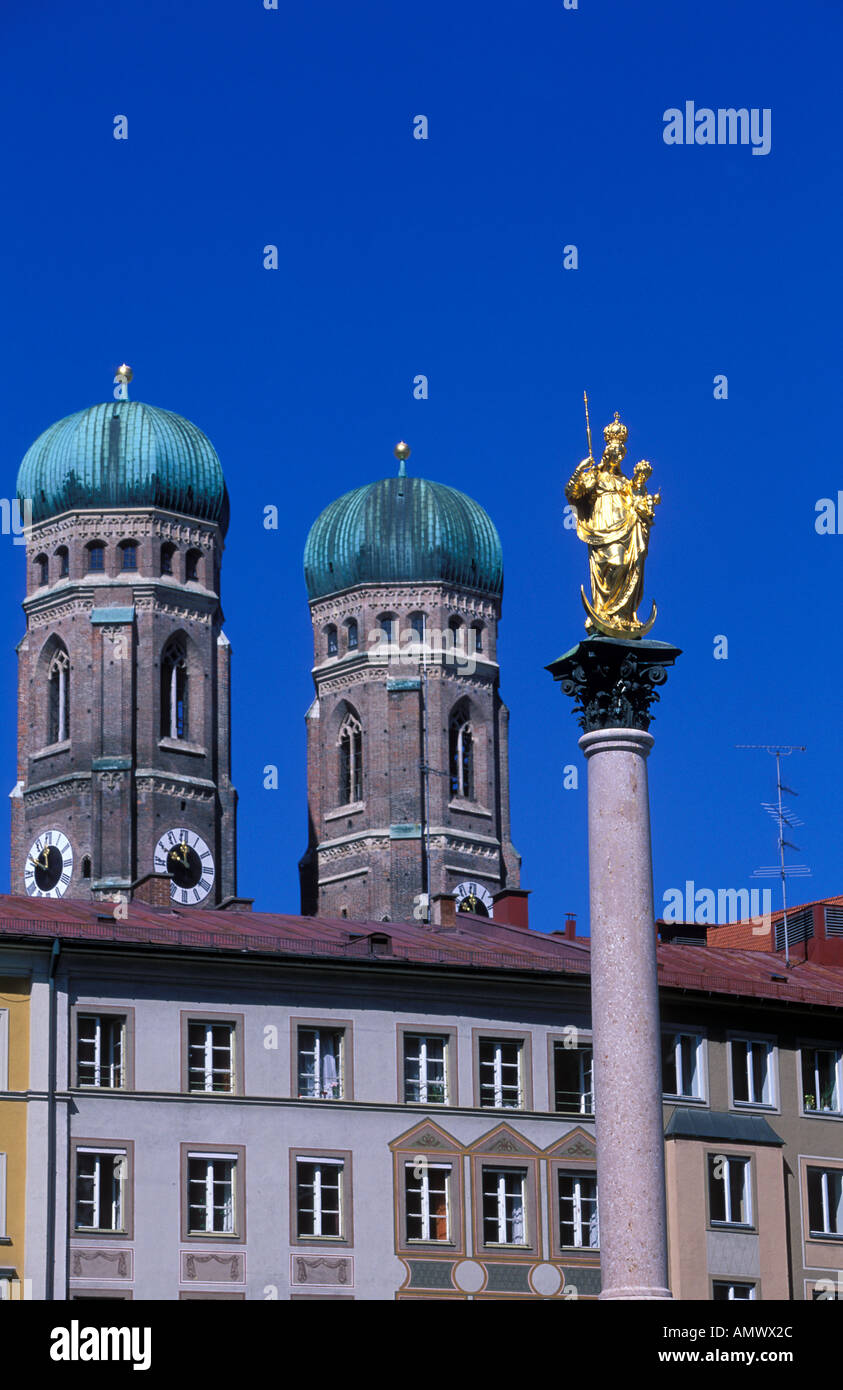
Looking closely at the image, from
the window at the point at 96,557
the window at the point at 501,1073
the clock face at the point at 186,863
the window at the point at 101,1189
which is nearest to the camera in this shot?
the window at the point at 101,1189

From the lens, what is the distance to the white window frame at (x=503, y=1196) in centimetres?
6069

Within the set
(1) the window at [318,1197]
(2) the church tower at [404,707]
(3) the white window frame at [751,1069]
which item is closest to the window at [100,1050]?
(1) the window at [318,1197]

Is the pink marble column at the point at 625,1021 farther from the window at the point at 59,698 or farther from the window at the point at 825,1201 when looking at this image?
the window at the point at 59,698

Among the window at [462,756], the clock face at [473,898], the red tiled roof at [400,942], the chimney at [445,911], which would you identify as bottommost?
the red tiled roof at [400,942]

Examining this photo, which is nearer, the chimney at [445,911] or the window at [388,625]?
the chimney at [445,911]

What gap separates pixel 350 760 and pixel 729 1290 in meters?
89.8

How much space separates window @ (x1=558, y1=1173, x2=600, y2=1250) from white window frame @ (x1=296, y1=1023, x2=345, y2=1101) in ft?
16.0

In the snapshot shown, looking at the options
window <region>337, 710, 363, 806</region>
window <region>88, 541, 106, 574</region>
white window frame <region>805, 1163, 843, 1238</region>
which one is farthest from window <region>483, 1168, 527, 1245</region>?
window <region>337, 710, 363, 806</region>

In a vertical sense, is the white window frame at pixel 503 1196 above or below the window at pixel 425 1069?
below

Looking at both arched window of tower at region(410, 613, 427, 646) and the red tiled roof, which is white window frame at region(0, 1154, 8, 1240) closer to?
the red tiled roof

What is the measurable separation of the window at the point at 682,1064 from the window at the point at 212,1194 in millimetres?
9494

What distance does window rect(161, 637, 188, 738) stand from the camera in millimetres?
135500

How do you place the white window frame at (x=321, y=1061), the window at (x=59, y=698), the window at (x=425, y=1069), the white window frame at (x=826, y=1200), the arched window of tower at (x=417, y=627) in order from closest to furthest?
the white window frame at (x=321, y=1061)
the window at (x=425, y=1069)
the white window frame at (x=826, y=1200)
the window at (x=59, y=698)
the arched window of tower at (x=417, y=627)
